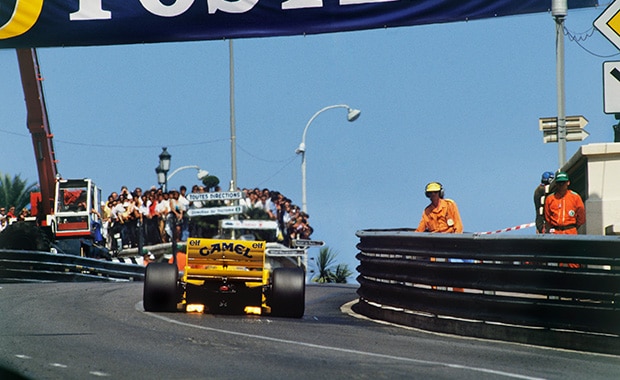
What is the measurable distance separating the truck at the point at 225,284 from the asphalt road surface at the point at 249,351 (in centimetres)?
30

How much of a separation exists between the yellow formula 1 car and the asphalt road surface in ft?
0.96

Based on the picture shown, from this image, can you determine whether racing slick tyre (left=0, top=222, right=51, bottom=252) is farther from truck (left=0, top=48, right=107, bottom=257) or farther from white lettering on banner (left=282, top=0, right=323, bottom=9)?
white lettering on banner (left=282, top=0, right=323, bottom=9)

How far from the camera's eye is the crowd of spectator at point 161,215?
3275 cm

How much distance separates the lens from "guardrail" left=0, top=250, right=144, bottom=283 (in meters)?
26.8

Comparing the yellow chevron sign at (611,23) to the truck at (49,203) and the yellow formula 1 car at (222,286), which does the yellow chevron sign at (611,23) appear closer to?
the yellow formula 1 car at (222,286)

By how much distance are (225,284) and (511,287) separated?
4195mm

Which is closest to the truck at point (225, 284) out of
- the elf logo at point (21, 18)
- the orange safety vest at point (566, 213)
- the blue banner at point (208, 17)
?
the orange safety vest at point (566, 213)

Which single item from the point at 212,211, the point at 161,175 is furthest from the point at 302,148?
Answer: the point at 212,211

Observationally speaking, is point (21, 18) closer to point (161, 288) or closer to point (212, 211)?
point (161, 288)

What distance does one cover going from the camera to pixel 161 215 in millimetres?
33188

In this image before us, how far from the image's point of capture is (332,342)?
1098 cm

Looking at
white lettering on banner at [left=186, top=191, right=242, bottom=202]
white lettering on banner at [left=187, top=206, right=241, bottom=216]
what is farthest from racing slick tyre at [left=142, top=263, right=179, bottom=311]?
white lettering on banner at [left=187, top=206, right=241, bottom=216]

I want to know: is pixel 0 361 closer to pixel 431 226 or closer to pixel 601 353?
pixel 601 353

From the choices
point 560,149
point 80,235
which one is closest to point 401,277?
point 560,149
